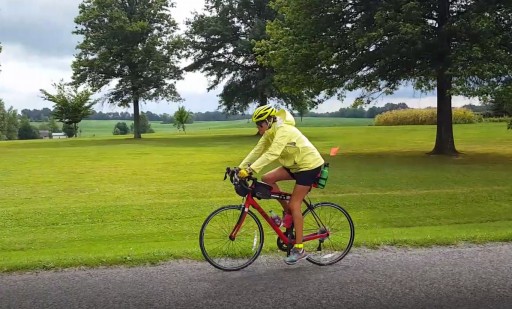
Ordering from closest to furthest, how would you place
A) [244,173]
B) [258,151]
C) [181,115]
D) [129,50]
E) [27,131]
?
1. [244,173]
2. [258,151]
3. [129,50]
4. [181,115]
5. [27,131]

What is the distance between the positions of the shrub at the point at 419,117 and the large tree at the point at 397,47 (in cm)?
3421

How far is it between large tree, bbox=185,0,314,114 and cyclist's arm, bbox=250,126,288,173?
4273 cm

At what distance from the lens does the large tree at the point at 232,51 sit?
49.8 meters

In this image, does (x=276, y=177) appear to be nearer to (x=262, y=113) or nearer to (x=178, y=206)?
(x=262, y=113)

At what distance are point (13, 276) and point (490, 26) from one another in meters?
18.9

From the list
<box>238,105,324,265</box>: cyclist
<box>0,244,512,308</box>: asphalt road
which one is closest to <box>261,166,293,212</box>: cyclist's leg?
<box>238,105,324,265</box>: cyclist

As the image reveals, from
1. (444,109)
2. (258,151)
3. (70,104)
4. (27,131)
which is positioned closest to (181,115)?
(70,104)

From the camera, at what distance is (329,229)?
6.88 meters

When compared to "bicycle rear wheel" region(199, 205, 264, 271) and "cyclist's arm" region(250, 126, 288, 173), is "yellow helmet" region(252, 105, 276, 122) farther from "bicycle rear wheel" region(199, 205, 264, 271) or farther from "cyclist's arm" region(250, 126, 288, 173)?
"bicycle rear wheel" region(199, 205, 264, 271)

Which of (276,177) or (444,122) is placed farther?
(444,122)

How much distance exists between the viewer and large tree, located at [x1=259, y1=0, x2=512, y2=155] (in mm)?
19500

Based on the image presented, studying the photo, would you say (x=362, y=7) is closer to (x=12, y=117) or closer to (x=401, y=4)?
(x=401, y=4)

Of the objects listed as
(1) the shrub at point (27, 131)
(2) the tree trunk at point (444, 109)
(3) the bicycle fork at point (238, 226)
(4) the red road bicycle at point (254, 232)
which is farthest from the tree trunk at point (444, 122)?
(1) the shrub at point (27, 131)

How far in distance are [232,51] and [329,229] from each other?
4546 centimetres
